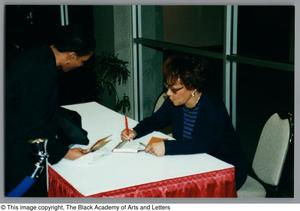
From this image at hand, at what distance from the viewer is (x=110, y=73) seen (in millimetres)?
4707

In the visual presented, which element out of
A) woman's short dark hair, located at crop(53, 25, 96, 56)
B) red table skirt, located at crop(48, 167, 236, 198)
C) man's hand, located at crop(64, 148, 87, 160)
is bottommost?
red table skirt, located at crop(48, 167, 236, 198)

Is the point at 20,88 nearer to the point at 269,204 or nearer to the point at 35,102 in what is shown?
the point at 35,102

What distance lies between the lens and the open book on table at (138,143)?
2.26 meters

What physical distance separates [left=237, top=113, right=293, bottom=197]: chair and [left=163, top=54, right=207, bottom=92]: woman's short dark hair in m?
0.43

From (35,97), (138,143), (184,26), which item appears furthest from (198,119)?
(184,26)

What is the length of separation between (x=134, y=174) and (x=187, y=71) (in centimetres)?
59

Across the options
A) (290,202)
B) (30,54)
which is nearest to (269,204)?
(290,202)

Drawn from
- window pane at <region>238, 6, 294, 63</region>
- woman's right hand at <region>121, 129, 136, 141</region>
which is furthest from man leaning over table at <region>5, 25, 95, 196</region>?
window pane at <region>238, 6, 294, 63</region>

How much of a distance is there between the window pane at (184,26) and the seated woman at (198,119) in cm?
246

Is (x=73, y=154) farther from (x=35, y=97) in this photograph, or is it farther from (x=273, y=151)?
(x=273, y=151)

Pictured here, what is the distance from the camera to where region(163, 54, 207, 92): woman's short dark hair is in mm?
2209

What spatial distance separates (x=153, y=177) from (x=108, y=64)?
291 centimetres

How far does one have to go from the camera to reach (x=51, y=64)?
6.32ft

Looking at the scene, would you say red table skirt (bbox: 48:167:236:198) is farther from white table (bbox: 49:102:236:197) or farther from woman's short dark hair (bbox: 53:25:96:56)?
woman's short dark hair (bbox: 53:25:96:56)
